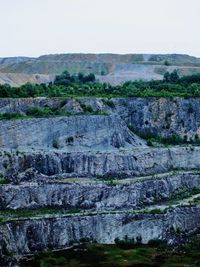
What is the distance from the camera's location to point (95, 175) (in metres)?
76.9

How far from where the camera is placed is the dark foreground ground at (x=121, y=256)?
5912 centimetres

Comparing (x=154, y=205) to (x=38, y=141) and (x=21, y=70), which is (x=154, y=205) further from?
(x=21, y=70)

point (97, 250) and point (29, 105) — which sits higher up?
point (29, 105)

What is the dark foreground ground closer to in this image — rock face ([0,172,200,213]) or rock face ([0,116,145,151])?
rock face ([0,172,200,213])

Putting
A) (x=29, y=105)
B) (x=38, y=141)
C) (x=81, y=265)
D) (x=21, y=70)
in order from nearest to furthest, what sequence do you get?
(x=81, y=265), (x=38, y=141), (x=29, y=105), (x=21, y=70)

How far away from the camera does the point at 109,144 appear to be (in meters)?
84.1

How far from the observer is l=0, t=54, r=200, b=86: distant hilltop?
144375 mm

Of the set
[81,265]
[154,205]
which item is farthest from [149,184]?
[81,265]

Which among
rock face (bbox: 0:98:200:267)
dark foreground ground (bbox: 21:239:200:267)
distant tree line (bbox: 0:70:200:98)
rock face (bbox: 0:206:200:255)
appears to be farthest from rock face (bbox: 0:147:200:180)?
distant tree line (bbox: 0:70:200:98)

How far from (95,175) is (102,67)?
8954 cm

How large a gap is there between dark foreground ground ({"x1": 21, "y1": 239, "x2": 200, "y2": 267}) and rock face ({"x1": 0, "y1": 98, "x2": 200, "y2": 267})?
4.85 ft

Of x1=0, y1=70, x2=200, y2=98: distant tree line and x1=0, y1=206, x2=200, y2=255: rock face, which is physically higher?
x1=0, y1=70, x2=200, y2=98: distant tree line

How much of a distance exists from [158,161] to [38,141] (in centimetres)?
1263

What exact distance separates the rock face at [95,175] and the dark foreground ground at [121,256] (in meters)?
1.48
